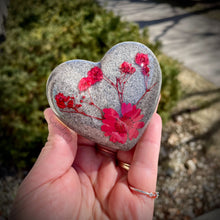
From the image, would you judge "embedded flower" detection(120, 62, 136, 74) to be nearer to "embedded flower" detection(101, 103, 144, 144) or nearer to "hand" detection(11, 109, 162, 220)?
"embedded flower" detection(101, 103, 144, 144)

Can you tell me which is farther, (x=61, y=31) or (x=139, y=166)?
(x=61, y=31)

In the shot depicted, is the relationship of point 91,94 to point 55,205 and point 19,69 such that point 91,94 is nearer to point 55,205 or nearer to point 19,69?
point 55,205

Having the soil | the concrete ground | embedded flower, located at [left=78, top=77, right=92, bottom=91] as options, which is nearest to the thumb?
embedded flower, located at [left=78, top=77, right=92, bottom=91]

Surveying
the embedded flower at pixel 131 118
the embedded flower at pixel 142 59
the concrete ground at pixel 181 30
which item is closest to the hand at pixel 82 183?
the embedded flower at pixel 131 118

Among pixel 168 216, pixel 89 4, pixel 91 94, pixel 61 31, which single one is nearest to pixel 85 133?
pixel 91 94

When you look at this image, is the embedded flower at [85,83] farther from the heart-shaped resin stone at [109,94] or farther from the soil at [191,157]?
the soil at [191,157]
